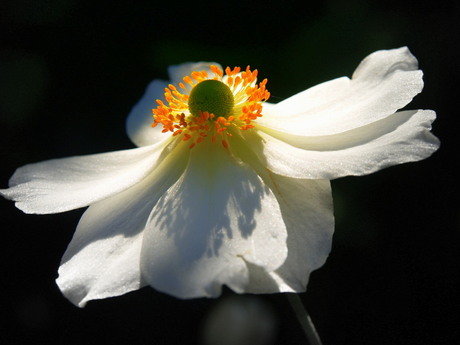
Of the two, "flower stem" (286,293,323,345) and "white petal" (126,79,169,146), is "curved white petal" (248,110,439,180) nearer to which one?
"flower stem" (286,293,323,345)

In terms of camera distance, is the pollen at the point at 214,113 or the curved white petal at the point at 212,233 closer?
the curved white petal at the point at 212,233

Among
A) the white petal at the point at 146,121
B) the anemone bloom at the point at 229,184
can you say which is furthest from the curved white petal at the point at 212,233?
the white petal at the point at 146,121

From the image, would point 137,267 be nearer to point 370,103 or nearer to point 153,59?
point 370,103

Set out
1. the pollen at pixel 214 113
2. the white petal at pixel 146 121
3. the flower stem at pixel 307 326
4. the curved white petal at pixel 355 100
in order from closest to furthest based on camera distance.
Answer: the flower stem at pixel 307 326
the curved white petal at pixel 355 100
the pollen at pixel 214 113
the white petal at pixel 146 121

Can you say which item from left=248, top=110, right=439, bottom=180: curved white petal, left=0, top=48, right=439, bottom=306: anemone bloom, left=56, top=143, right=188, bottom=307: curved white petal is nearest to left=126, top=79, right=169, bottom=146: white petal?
left=0, top=48, right=439, bottom=306: anemone bloom

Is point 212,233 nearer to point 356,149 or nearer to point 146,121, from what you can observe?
point 356,149

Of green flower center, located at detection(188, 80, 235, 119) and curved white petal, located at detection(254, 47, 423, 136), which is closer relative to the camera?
curved white petal, located at detection(254, 47, 423, 136)

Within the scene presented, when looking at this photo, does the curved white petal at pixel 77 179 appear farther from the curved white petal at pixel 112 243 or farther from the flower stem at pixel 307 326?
the flower stem at pixel 307 326
